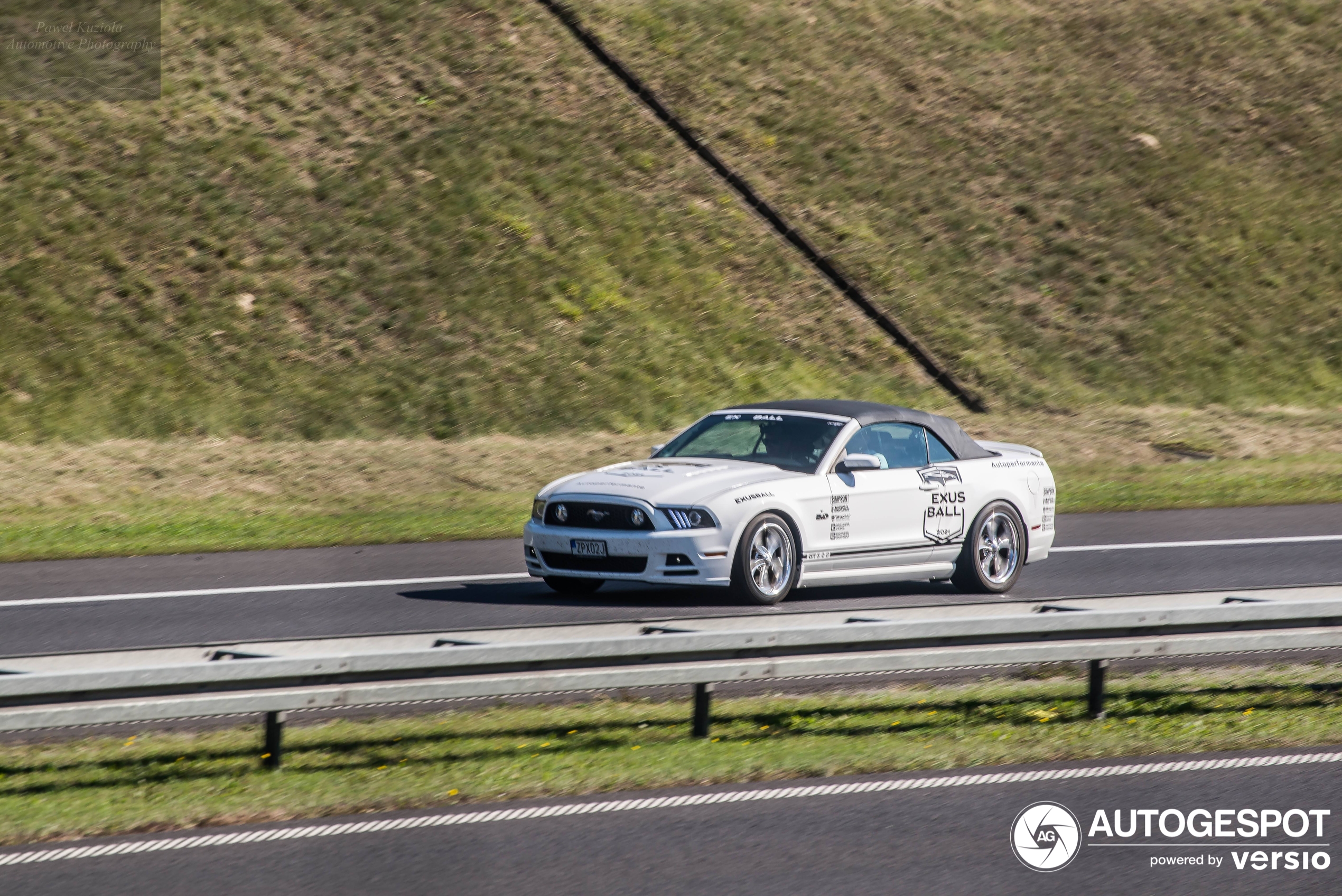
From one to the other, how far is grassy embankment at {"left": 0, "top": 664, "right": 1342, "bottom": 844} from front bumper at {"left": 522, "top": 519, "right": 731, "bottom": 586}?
2.31 metres

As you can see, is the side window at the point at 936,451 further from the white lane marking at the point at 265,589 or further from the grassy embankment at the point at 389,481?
the grassy embankment at the point at 389,481

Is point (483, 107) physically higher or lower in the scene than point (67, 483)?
higher

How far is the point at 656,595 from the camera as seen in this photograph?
12.3 metres

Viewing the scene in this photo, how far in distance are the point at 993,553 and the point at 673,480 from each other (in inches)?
113

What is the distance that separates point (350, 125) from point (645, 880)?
2532 centimetres

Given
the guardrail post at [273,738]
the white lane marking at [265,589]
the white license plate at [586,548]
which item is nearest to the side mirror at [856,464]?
the white lane marking at [265,589]

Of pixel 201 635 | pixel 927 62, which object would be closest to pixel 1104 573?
pixel 201 635

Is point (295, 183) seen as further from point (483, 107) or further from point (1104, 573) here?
point (1104, 573)

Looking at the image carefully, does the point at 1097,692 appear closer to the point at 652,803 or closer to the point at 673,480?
the point at 652,803

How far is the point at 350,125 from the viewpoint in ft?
95.7

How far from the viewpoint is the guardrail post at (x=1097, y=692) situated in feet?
27.7

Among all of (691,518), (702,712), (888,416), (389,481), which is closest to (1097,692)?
(702,712)

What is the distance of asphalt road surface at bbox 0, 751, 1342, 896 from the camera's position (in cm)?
565

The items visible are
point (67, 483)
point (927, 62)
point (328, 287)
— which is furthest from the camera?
point (927, 62)
